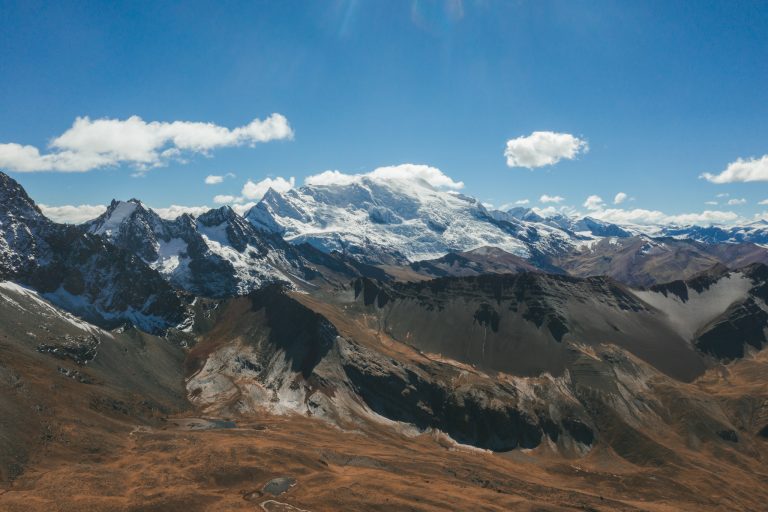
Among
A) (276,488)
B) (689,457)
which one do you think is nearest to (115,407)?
(276,488)

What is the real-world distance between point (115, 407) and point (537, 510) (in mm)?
143693

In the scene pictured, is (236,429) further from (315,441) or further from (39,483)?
(39,483)

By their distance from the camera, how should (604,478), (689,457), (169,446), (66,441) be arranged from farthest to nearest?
1. (689,457)
2. (604,478)
3. (169,446)
4. (66,441)

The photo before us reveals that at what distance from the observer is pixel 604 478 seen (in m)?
179

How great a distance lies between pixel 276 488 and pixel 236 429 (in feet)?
211

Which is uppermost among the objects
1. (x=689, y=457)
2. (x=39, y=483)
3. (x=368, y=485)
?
(x=689, y=457)

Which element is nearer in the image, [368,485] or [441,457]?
[368,485]

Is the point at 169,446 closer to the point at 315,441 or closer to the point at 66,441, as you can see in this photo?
the point at 66,441

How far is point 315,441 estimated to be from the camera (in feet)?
603

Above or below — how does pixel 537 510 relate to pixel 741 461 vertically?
below

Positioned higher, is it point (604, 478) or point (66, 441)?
point (604, 478)

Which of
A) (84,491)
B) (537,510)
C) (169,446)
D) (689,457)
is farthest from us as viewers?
(689,457)

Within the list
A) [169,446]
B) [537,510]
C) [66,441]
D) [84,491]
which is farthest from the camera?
[169,446]

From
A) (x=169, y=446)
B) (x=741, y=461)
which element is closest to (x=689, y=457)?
(x=741, y=461)
